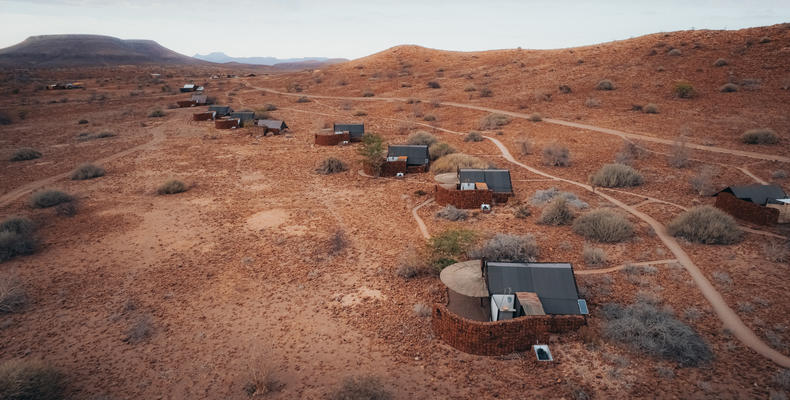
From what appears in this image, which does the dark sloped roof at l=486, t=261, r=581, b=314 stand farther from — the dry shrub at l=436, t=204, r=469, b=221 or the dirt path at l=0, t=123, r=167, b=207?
the dirt path at l=0, t=123, r=167, b=207

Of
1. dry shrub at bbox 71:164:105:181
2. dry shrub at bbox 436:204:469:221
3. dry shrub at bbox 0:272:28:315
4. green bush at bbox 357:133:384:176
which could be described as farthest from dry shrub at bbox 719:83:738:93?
dry shrub at bbox 71:164:105:181

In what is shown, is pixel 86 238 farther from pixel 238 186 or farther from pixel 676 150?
pixel 676 150

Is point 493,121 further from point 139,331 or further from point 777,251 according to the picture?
point 139,331

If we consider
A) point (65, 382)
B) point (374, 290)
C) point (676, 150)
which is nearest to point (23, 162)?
point (65, 382)

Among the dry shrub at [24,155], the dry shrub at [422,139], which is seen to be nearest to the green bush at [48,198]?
the dry shrub at [24,155]

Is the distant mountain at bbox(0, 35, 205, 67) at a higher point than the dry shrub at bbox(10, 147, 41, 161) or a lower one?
higher
